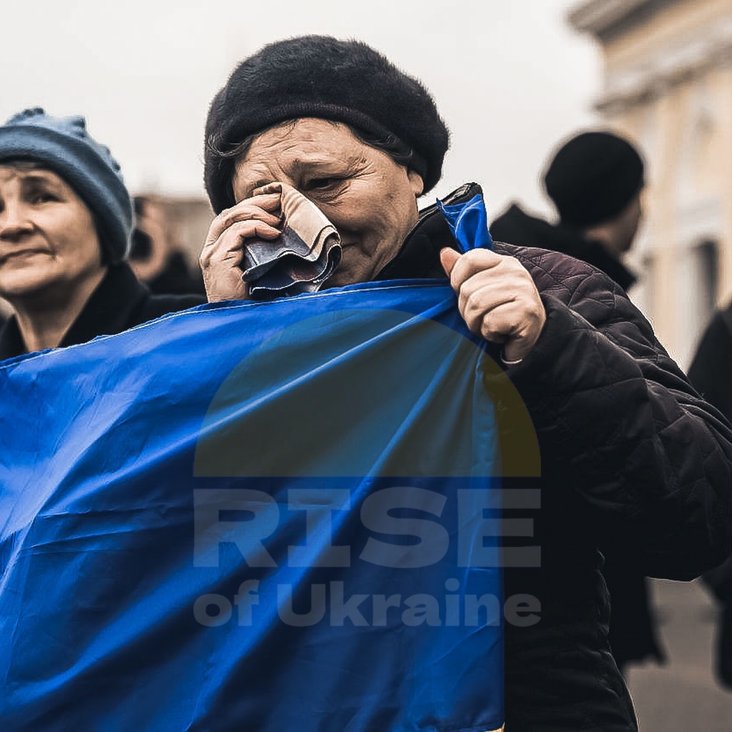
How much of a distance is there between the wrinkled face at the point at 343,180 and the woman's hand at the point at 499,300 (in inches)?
11.1

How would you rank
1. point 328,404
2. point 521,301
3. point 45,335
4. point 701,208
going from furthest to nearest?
1. point 701,208
2. point 45,335
3. point 328,404
4. point 521,301

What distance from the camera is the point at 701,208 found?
2973 cm

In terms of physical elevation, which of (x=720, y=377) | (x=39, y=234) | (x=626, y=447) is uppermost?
(x=39, y=234)

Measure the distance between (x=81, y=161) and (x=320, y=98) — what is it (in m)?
1.17

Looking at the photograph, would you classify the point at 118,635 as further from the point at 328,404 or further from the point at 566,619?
the point at 566,619

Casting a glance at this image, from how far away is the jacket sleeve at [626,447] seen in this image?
6.23 feet

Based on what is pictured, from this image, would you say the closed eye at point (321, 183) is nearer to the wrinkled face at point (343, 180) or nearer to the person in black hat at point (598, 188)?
the wrinkled face at point (343, 180)

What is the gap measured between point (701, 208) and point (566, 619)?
2863 cm

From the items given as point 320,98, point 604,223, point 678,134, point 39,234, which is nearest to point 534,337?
point 320,98

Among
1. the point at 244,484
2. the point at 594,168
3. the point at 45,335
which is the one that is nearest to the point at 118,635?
the point at 244,484

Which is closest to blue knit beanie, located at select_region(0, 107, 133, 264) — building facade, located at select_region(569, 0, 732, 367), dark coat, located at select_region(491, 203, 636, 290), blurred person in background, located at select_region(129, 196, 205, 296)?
dark coat, located at select_region(491, 203, 636, 290)

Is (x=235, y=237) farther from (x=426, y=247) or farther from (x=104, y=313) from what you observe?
(x=104, y=313)

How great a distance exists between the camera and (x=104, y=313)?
3199 millimetres

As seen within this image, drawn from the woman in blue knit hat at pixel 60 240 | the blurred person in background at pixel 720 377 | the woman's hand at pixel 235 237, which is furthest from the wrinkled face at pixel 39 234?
the blurred person in background at pixel 720 377
